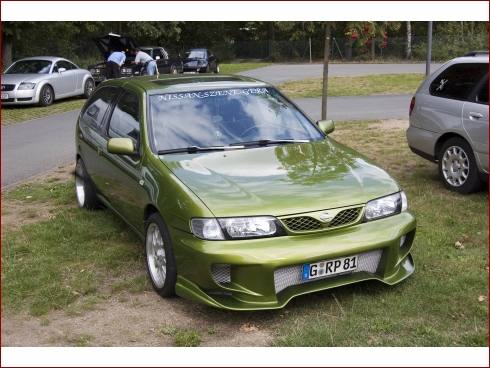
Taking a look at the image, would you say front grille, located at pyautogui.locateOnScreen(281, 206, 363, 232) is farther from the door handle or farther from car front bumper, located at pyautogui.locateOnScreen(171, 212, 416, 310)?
the door handle

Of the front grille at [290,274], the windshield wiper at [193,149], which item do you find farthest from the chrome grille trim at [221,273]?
the windshield wiper at [193,149]

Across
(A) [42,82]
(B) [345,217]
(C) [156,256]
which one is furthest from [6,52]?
(B) [345,217]

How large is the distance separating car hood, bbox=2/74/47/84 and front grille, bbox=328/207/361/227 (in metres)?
15.2

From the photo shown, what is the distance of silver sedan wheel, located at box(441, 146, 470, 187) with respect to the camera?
7.34 m

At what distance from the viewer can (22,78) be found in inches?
701

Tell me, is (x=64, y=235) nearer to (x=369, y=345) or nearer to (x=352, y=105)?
(x=369, y=345)

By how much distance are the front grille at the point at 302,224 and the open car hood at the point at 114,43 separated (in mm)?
15736

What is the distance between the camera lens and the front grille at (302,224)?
423cm

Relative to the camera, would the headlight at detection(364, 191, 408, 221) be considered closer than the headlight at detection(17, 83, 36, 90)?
Yes

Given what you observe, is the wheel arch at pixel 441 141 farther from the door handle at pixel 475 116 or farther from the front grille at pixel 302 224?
the front grille at pixel 302 224

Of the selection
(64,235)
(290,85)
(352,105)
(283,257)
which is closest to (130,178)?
(64,235)

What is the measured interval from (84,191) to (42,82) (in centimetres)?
1188

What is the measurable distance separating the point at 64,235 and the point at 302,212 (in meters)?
3.08

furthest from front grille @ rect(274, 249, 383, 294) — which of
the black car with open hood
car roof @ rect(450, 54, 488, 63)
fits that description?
the black car with open hood
